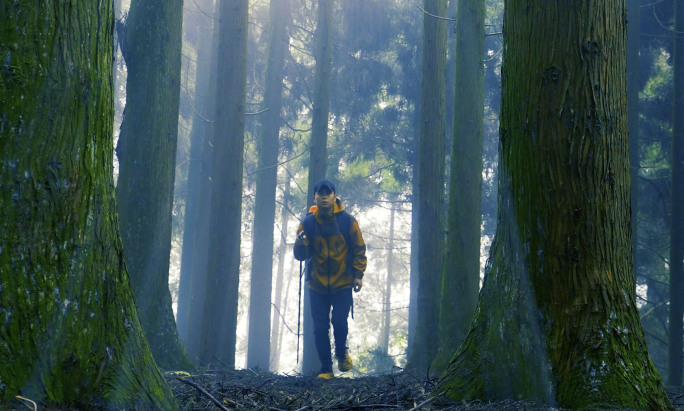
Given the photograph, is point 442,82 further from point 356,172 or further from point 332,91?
point 356,172

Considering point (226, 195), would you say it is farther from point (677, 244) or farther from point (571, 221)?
point (571, 221)

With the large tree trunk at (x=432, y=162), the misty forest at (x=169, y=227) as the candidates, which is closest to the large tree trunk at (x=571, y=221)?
the misty forest at (x=169, y=227)

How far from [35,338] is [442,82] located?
31.3 feet

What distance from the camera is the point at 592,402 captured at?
12.7 ft

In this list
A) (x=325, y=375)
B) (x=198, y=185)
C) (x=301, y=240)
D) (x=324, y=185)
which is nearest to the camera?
(x=324, y=185)

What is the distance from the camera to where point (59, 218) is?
3225mm

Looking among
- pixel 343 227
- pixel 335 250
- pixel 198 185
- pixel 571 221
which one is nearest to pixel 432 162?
pixel 343 227

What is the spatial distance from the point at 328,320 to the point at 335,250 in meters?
0.95

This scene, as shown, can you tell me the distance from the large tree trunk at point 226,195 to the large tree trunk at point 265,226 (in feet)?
24.3

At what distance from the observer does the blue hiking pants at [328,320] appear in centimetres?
918

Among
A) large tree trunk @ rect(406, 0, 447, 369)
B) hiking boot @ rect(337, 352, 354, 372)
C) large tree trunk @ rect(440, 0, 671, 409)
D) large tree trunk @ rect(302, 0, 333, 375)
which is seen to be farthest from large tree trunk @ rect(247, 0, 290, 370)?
large tree trunk @ rect(440, 0, 671, 409)

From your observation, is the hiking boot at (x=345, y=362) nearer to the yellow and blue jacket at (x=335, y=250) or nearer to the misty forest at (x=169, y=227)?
the yellow and blue jacket at (x=335, y=250)

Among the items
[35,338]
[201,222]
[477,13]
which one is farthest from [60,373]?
[201,222]

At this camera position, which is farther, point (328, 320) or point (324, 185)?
point (328, 320)
